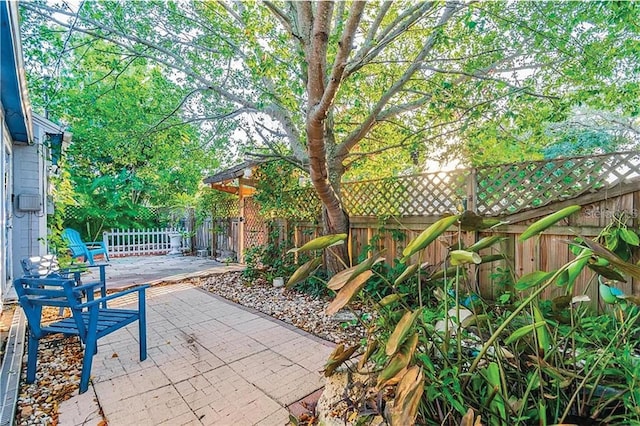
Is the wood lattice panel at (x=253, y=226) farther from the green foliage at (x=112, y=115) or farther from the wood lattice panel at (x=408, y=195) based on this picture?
the wood lattice panel at (x=408, y=195)

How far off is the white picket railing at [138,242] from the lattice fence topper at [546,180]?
9.37m

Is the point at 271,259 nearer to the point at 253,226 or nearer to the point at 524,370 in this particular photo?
the point at 253,226

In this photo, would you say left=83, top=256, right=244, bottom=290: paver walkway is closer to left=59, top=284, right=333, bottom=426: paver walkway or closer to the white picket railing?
the white picket railing

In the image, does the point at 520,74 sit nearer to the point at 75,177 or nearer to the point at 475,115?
the point at 475,115

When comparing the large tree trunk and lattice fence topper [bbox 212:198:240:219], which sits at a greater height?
the large tree trunk

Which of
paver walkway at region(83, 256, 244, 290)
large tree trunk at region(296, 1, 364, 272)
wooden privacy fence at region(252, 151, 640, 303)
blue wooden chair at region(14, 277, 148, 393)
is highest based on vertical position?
large tree trunk at region(296, 1, 364, 272)

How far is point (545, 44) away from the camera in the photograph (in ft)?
13.1

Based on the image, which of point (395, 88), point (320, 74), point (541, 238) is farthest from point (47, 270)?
point (541, 238)

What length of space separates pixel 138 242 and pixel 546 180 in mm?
11276

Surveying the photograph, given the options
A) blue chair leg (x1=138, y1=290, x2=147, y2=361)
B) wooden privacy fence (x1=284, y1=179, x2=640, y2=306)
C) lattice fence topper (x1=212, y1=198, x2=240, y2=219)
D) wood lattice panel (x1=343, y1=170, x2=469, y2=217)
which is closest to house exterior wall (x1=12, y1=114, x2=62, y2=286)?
blue chair leg (x1=138, y1=290, x2=147, y2=361)

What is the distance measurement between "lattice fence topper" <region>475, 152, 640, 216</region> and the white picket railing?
9373mm

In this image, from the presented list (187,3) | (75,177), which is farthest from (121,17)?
(75,177)

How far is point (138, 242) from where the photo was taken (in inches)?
404

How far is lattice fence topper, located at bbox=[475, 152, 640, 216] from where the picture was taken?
2.75 meters
